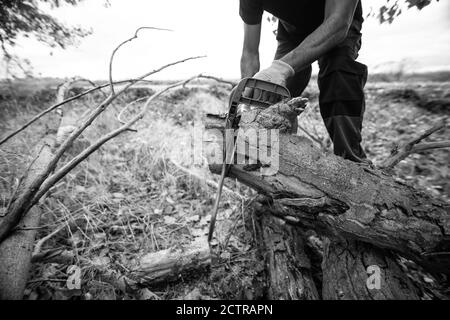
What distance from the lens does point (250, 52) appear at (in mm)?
2010

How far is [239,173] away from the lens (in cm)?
134

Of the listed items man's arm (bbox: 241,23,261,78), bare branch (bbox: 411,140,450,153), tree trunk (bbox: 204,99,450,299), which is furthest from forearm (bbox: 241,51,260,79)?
bare branch (bbox: 411,140,450,153)

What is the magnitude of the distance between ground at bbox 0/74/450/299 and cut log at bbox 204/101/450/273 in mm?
533

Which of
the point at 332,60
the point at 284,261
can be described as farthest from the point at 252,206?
the point at 332,60

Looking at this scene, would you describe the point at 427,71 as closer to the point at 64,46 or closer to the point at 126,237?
the point at 126,237

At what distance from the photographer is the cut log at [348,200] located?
0.95 meters

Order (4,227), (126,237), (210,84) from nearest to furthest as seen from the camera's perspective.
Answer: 1. (4,227)
2. (126,237)
3. (210,84)

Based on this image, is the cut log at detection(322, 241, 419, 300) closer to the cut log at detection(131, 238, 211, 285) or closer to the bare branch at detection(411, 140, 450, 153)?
the cut log at detection(131, 238, 211, 285)

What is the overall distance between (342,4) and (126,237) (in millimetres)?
2139

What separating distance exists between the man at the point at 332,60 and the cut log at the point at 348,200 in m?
0.40

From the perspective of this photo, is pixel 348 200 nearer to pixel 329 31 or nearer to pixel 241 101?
pixel 241 101

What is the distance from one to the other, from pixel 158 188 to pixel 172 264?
0.99 m

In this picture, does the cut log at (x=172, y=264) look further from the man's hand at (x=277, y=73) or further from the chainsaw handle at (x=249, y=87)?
the man's hand at (x=277, y=73)

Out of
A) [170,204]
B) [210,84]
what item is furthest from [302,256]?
[210,84]
